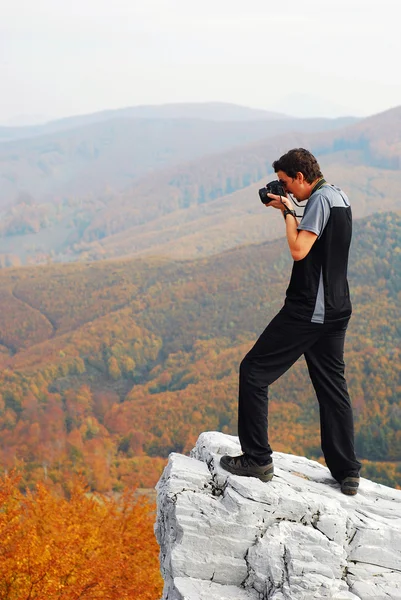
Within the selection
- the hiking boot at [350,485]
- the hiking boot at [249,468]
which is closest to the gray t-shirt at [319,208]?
the hiking boot at [249,468]

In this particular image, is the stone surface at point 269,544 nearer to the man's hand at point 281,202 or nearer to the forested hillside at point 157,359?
the man's hand at point 281,202

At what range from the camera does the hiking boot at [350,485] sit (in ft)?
21.3

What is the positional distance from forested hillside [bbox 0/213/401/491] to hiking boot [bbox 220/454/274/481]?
64665mm

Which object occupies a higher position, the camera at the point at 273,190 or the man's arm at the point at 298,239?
the camera at the point at 273,190

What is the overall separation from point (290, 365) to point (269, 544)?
1725 millimetres

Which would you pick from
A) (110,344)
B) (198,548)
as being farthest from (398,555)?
(110,344)

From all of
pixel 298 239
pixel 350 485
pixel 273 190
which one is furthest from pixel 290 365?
pixel 273 190

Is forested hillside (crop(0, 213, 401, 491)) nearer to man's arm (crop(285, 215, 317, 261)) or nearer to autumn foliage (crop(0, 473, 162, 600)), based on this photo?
autumn foliage (crop(0, 473, 162, 600))

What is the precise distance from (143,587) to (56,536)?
20.7 feet

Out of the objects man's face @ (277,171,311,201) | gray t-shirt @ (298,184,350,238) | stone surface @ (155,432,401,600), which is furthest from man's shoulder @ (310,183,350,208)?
stone surface @ (155,432,401,600)

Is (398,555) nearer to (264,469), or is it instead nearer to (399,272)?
(264,469)

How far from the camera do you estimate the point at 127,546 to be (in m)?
25.7

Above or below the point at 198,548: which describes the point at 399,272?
below

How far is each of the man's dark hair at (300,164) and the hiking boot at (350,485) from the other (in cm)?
322
